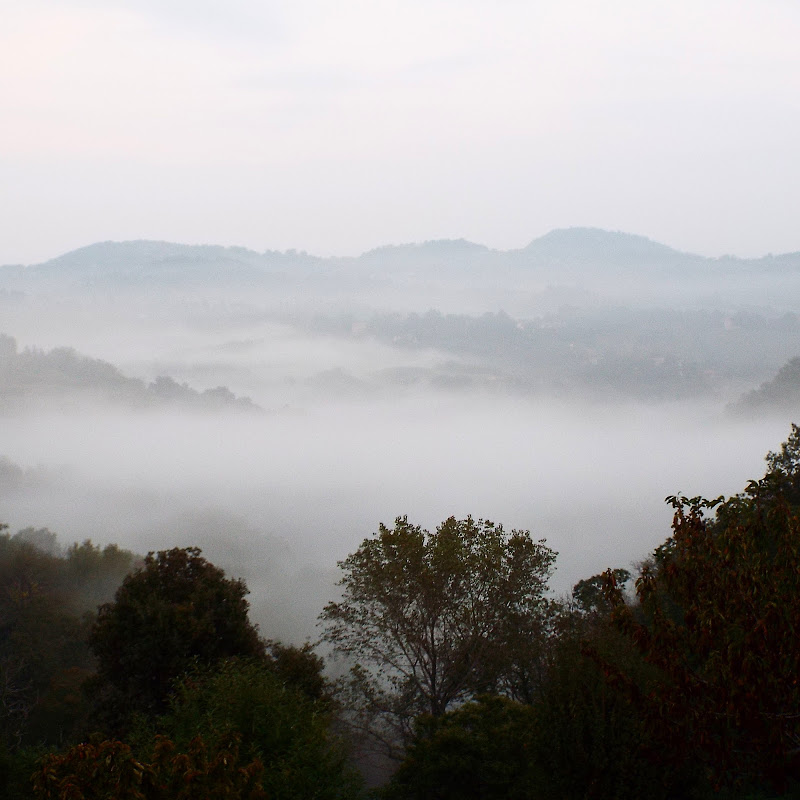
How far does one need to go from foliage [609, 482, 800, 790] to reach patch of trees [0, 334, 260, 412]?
175 m

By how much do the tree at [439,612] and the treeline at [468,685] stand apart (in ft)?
0.17

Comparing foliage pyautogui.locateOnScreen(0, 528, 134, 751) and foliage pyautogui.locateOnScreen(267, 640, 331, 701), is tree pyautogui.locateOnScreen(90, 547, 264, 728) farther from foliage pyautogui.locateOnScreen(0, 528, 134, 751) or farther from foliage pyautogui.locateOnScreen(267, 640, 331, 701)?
foliage pyautogui.locateOnScreen(0, 528, 134, 751)

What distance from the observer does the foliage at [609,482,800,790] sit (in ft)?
27.3

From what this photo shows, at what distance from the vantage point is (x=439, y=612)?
2033 centimetres

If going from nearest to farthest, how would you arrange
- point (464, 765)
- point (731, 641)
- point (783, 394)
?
point (731, 641), point (464, 765), point (783, 394)

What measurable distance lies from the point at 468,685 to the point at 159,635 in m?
7.49

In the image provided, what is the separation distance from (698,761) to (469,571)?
355 inches

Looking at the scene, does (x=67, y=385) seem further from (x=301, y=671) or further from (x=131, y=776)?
(x=131, y=776)

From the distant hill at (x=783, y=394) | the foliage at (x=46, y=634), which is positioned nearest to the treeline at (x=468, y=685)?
the foliage at (x=46, y=634)

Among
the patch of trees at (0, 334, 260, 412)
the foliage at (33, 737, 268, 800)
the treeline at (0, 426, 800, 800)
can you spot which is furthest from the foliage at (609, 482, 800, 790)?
the patch of trees at (0, 334, 260, 412)

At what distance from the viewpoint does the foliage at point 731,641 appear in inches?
327

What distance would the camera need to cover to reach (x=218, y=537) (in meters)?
73.9

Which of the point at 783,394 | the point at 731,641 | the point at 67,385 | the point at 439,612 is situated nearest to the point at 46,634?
the point at 439,612

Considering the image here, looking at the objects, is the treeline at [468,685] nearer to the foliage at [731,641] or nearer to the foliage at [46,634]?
the foliage at [731,641]
